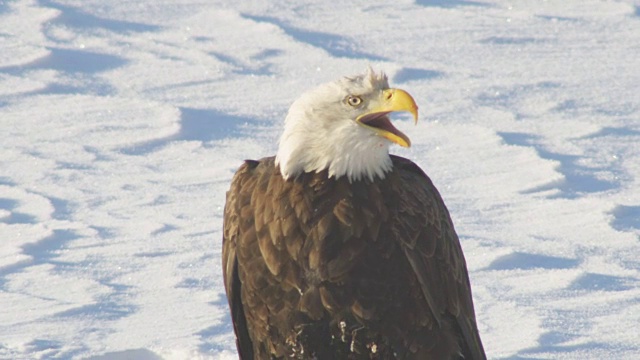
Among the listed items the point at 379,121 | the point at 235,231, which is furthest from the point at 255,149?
the point at 379,121

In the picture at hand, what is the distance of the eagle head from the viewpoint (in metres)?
4.14

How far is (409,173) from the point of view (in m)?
4.46

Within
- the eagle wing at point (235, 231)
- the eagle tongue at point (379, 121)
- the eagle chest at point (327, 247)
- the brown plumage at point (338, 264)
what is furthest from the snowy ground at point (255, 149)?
the eagle tongue at point (379, 121)

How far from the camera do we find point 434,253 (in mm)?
4383

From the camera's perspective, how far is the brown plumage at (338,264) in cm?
419

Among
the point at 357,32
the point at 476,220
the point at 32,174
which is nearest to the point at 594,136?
the point at 476,220

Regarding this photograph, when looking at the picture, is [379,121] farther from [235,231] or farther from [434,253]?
[235,231]

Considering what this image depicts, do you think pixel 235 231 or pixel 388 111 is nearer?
pixel 388 111

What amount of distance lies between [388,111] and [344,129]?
0.49 feet

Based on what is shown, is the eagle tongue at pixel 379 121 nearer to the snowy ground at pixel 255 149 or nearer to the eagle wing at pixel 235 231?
the eagle wing at pixel 235 231

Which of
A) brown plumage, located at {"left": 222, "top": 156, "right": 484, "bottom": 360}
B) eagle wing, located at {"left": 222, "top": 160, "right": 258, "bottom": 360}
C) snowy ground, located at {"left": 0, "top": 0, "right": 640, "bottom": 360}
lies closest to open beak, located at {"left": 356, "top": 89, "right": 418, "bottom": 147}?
brown plumage, located at {"left": 222, "top": 156, "right": 484, "bottom": 360}

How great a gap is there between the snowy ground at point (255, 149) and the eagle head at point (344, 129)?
1328 mm

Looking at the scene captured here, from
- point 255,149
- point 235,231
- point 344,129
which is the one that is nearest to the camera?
point 344,129

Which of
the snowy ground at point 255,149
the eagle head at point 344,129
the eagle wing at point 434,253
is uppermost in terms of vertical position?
the eagle head at point 344,129
